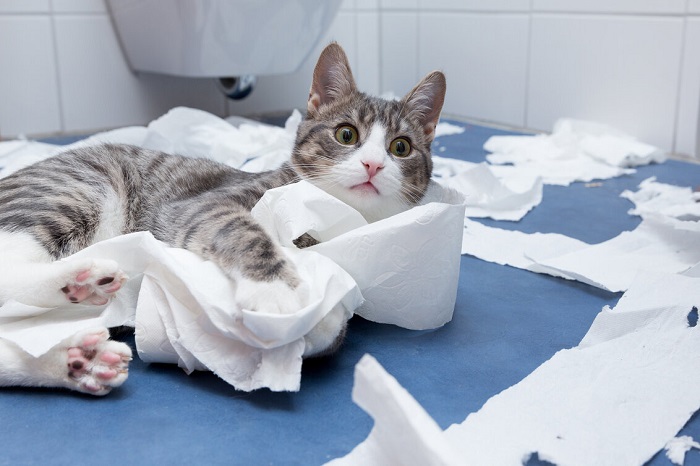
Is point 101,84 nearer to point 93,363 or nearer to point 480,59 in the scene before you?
point 480,59

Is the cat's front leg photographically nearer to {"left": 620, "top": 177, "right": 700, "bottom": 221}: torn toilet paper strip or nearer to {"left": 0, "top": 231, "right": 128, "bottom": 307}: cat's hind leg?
{"left": 0, "top": 231, "right": 128, "bottom": 307}: cat's hind leg

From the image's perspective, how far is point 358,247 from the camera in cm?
114

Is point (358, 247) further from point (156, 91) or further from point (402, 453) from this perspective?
point (156, 91)

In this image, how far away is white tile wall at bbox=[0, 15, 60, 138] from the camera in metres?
2.68

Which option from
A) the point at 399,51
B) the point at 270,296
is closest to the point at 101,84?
the point at 399,51

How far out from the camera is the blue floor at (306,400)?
0.86m

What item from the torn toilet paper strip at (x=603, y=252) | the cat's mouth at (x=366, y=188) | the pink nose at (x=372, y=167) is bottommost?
the torn toilet paper strip at (x=603, y=252)

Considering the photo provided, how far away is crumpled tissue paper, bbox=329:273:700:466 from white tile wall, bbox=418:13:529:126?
188 cm

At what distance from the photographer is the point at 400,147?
1329mm

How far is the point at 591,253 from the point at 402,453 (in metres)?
0.96

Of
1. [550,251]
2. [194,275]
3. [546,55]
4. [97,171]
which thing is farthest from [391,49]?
[194,275]

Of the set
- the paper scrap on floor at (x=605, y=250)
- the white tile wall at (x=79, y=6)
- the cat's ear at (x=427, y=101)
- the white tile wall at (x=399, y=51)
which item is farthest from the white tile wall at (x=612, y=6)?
the white tile wall at (x=79, y=6)

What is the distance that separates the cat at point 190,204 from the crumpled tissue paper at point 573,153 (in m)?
1.03

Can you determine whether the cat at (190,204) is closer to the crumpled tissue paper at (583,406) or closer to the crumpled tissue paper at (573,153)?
the crumpled tissue paper at (583,406)
